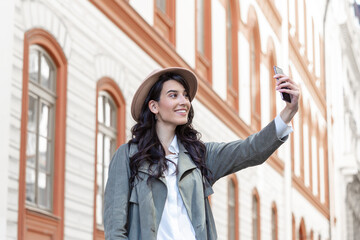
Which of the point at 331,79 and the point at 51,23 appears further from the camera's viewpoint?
the point at 331,79

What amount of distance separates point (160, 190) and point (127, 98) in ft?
30.9

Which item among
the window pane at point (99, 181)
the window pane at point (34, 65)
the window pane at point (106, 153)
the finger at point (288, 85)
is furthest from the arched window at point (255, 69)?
the finger at point (288, 85)

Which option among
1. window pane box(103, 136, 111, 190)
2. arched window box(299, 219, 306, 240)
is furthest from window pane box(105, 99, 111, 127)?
arched window box(299, 219, 306, 240)

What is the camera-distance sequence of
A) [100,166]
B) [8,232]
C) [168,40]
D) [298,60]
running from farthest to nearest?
[298,60]
[168,40]
[100,166]
[8,232]

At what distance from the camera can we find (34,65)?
10859mm

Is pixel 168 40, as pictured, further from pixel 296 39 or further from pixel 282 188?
pixel 296 39

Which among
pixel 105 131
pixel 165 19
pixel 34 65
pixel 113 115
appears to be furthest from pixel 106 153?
pixel 165 19

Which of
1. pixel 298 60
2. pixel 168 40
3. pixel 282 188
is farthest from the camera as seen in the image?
pixel 298 60

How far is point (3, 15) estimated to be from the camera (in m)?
9.77

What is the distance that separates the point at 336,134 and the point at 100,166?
30307 mm

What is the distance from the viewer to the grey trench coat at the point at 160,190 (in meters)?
4.46

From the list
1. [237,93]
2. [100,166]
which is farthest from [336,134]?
[100,166]

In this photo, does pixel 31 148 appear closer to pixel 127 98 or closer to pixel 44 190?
pixel 44 190

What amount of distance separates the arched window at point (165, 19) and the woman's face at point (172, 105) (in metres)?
11.0
